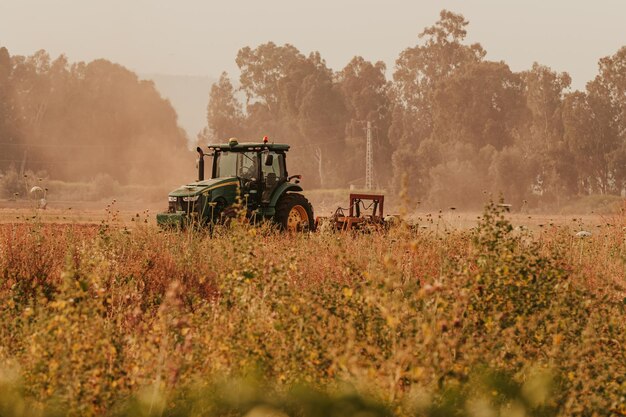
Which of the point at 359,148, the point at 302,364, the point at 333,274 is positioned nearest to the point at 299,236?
the point at 333,274

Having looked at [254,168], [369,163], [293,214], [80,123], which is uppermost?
[80,123]

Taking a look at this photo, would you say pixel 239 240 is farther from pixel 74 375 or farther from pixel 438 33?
pixel 438 33

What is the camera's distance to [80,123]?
251ft

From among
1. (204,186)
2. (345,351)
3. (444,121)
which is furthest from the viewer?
(444,121)

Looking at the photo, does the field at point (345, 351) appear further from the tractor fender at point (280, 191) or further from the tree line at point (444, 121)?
the tree line at point (444, 121)

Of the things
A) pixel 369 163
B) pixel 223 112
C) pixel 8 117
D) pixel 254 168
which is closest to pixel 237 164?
pixel 254 168

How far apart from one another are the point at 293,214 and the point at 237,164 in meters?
1.41

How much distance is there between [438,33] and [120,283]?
6518 cm

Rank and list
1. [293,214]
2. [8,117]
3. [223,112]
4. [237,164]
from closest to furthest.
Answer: [237,164]
[293,214]
[8,117]
[223,112]

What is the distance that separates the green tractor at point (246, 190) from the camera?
17172 millimetres

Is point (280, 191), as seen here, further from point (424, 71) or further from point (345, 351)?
point (424, 71)

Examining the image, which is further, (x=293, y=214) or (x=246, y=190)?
(x=293, y=214)

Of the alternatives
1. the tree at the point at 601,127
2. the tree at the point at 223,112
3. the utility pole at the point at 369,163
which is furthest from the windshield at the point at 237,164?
the tree at the point at 223,112

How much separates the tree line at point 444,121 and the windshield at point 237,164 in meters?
30.9
